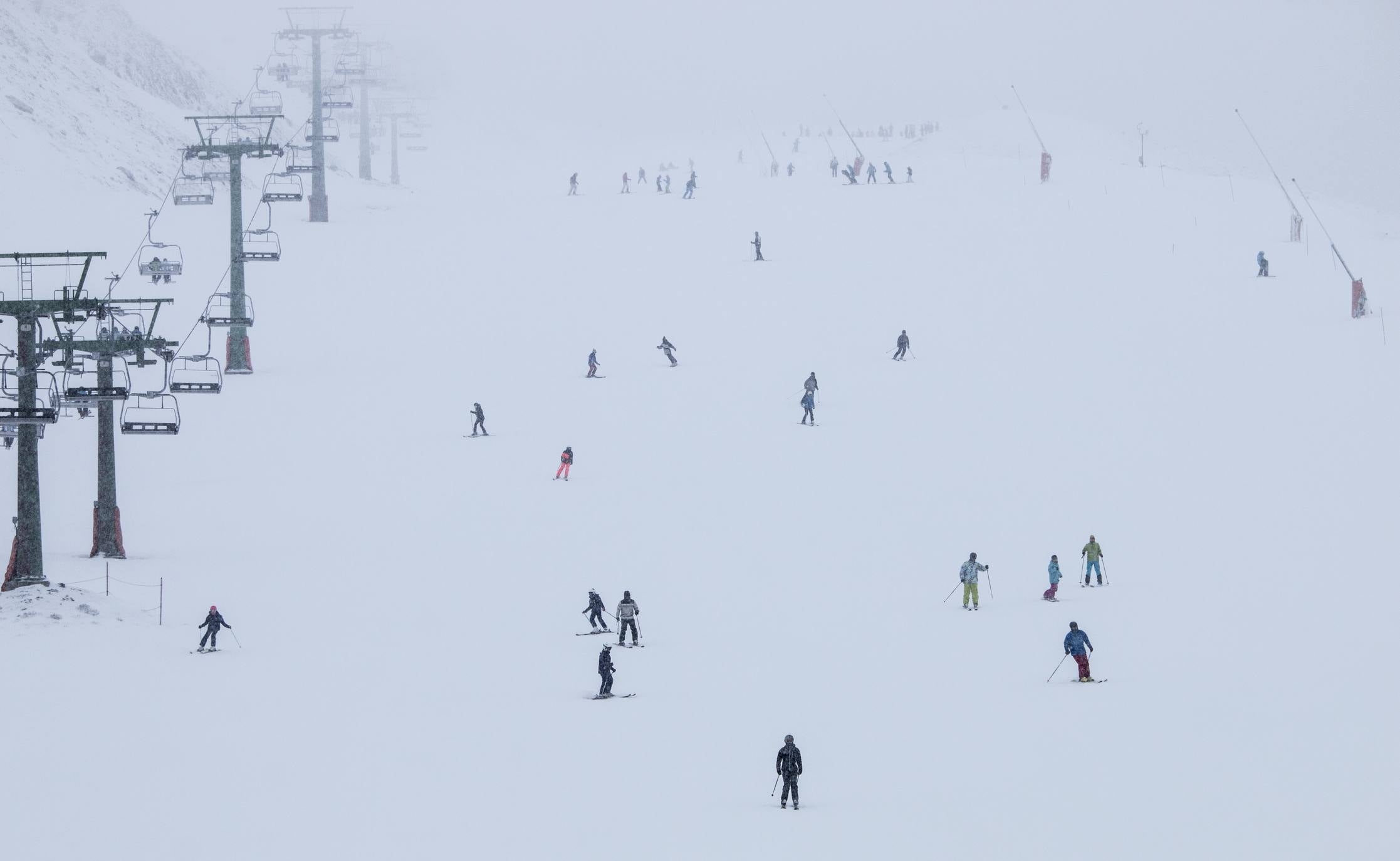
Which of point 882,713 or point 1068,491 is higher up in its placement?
point 1068,491

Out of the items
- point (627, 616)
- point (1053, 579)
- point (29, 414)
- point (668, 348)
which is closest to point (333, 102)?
point (668, 348)

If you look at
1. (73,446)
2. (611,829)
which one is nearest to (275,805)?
(611,829)

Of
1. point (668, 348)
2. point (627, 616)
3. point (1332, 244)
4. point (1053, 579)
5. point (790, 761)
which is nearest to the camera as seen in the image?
point (790, 761)

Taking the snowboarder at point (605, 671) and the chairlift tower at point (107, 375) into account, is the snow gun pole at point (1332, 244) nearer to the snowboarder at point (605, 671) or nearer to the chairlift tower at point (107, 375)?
the snowboarder at point (605, 671)

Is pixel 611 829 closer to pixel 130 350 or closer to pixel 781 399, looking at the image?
pixel 130 350

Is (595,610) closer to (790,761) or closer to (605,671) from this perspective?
(605,671)

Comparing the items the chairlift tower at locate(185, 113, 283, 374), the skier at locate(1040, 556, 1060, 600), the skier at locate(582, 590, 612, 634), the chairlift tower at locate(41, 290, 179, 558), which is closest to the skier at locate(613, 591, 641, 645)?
the skier at locate(582, 590, 612, 634)

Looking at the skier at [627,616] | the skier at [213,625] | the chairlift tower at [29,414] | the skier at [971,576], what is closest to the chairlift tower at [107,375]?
the chairlift tower at [29,414]
